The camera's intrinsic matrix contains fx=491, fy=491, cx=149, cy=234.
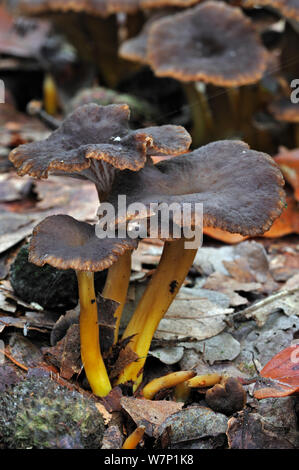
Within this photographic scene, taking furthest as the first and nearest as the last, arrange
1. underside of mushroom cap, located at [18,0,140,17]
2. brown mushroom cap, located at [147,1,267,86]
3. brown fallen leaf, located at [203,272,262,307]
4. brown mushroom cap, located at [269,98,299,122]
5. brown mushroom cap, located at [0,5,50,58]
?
brown mushroom cap, located at [0,5,50,58]
underside of mushroom cap, located at [18,0,140,17]
brown mushroom cap, located at [269,98,299,122]
brown mushroom cap, located at [147,1,267,86]
brown fallen leaf, located at [203,272,262,307]

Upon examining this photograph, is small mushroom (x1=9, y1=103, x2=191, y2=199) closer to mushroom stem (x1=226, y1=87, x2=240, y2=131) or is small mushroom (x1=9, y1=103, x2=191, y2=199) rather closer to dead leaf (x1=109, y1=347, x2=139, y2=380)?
dead leaf (x1=109, y1=347, x2=139, y2=380)

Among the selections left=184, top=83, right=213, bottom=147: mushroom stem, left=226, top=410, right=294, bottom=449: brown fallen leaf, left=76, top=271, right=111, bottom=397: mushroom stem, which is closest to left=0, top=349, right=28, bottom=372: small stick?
left=76, top=271, right=111, bottom=397: mushroom stem

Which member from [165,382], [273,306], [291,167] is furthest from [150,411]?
[291,167]

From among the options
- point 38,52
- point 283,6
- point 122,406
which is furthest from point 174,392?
point 38,52
